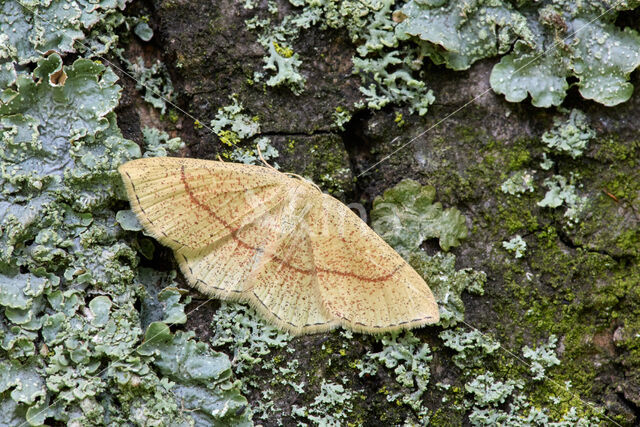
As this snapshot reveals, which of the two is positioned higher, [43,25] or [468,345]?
[43,25]

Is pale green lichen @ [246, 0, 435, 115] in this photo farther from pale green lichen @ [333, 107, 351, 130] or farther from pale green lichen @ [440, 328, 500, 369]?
pale green lichen @ [440, 328, 500, 369]

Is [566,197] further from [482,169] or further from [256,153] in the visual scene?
[256,153]

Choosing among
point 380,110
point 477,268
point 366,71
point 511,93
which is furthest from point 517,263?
point 366,71

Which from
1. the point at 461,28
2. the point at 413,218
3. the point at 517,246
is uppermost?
the point at 461,28

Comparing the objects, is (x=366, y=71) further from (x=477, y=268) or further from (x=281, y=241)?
(x=477, y=268)

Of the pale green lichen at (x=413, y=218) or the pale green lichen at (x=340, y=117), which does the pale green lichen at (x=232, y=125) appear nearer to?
the pale green lichen at (x=340, y=117)

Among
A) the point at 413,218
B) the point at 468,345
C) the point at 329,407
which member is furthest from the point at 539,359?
the point at 329,407

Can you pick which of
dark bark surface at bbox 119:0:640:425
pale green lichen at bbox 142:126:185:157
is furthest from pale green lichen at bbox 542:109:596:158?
pale green lichen at bbox 142:126:185:157
